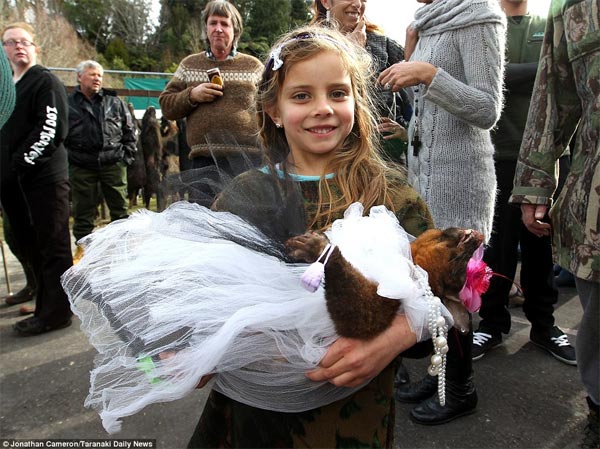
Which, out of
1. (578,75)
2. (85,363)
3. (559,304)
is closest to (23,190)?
(85,363)

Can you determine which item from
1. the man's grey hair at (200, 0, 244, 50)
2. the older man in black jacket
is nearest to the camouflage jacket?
the man's grey hair at (200, 0, 244, 50)

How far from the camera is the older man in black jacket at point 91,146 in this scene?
492 cm

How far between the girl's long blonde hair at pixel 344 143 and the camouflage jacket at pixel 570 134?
0.73m

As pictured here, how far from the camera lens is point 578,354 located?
1791 mm

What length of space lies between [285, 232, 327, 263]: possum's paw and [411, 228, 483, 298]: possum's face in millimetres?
215

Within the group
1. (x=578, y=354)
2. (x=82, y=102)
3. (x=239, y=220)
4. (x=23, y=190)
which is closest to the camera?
(x=239, y=220)

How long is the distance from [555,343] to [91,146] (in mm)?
4679

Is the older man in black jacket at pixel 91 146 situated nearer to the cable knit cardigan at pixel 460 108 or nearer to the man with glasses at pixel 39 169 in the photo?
the man with glasses at pixel 39 169

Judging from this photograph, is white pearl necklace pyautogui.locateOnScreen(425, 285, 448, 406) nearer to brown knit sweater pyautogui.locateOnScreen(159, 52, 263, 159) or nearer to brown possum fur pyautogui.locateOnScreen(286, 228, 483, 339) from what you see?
brown possum fur pyautogui.locateOnScreen(286, 228, 483, 339)

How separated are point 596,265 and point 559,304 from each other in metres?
2.42

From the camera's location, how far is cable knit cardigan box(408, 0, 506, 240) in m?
1.92

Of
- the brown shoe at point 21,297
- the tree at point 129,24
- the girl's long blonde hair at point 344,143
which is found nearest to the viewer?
the girl's long blonde hair at point 344,143

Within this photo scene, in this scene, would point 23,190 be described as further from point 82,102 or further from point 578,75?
point 578,75

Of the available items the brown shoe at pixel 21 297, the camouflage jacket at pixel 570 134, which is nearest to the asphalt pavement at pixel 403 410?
the camouflage jacket at pixel 570 134
